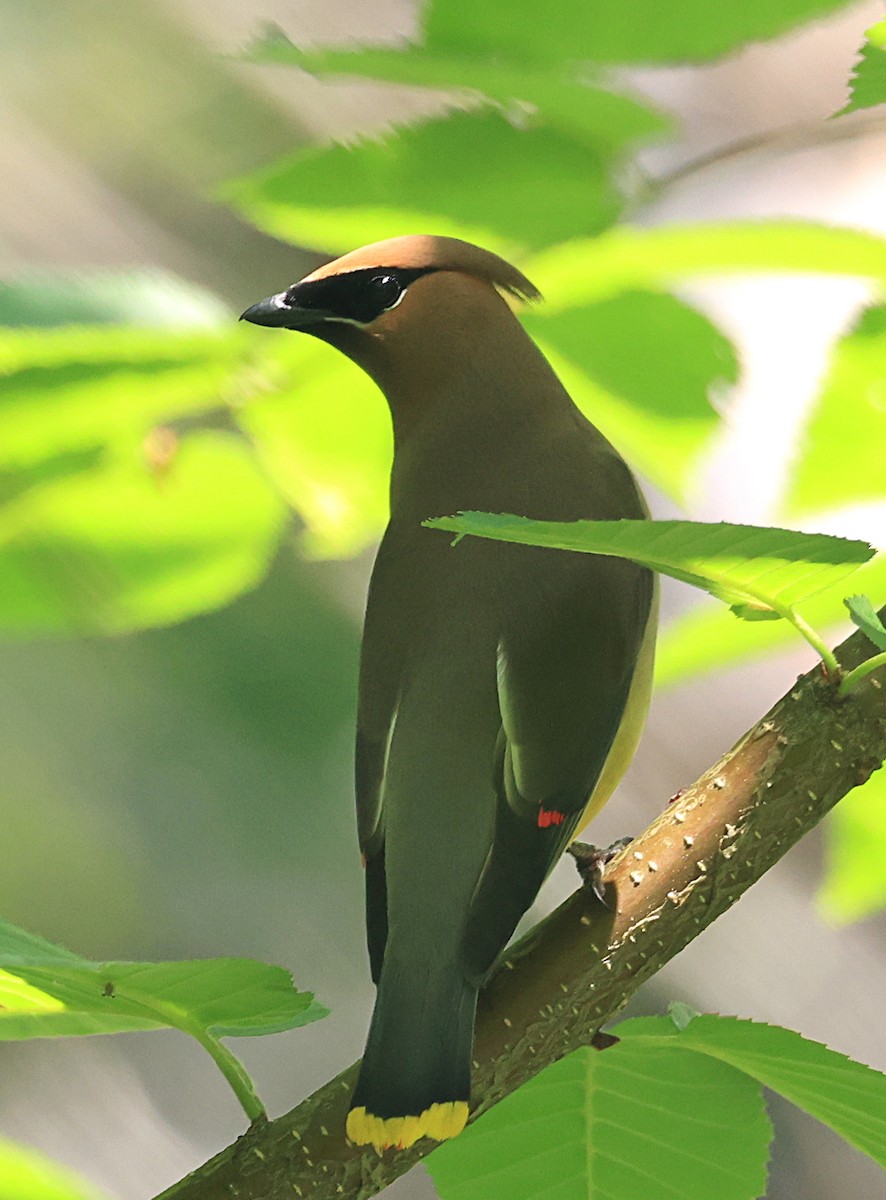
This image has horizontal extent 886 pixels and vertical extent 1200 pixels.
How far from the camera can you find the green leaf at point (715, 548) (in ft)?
1.65

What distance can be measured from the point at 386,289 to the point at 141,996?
1.60 ft

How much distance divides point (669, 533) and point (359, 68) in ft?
0.92

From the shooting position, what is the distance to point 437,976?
76 cm

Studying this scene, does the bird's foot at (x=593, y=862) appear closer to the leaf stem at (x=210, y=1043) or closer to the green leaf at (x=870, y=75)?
the leaf stem at (x=210, y=1043)

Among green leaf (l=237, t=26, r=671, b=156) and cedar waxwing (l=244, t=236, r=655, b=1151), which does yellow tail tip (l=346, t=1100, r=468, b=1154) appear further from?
green leaf (l=237, t=26, r=671, b=156)

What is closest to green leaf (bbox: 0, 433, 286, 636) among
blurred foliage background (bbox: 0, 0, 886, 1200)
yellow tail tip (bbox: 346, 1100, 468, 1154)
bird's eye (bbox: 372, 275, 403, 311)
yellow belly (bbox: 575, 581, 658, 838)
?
blurred foliage background (bbox: 0, 0, 886, 1200)

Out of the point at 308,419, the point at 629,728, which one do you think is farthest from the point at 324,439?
the point at 629,728

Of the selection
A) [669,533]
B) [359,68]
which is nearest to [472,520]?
[669,533]

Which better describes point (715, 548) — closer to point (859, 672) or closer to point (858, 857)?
point (859, 672)

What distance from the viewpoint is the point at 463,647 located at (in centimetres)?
85

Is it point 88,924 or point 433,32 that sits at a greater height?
point 88,924

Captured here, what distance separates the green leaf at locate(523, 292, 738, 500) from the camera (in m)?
0.81

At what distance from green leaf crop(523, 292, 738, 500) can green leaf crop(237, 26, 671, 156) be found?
3.6 inches

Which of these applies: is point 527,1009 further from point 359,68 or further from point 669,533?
point 359,68
